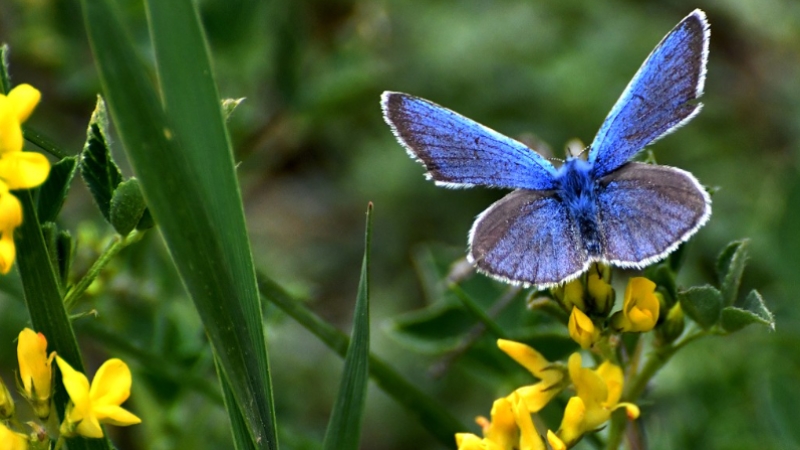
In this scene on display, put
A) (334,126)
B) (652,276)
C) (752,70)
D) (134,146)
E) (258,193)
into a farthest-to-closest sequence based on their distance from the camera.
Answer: (752,70) < (258,193) < (334,126) < (652,276) < (134,146)

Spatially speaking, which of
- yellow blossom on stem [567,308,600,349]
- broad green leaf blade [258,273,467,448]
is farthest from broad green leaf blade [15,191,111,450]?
yellow blossom on stem [567,308,600,349]

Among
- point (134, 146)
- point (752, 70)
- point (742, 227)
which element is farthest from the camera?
point (752, 70)

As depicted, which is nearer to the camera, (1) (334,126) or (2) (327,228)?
(1) (334,126)

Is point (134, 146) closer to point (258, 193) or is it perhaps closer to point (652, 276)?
point (652, 276)

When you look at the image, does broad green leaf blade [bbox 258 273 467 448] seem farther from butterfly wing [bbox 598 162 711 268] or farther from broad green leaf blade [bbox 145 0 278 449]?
butterfly wing [bbox 598 162 711 268]

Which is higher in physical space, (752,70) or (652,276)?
(752,70)

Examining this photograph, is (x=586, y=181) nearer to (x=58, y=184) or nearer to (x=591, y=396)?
(x=591, y=396)

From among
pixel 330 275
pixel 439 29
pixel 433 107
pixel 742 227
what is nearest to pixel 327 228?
pixel 330 275
